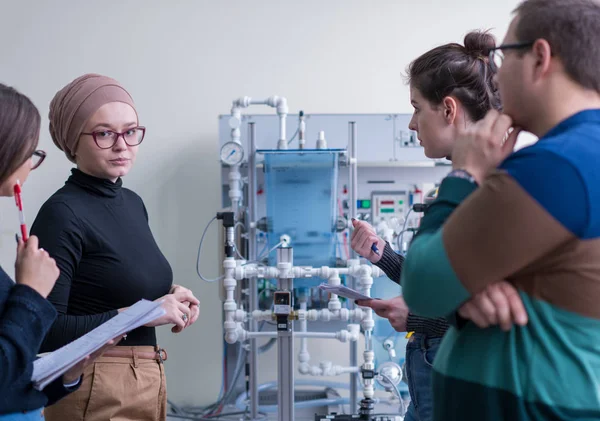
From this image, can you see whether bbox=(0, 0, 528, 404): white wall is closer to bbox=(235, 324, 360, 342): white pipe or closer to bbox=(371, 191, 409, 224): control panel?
bbox=(371, 191, 409, 224): control panel

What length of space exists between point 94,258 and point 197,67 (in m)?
2.39

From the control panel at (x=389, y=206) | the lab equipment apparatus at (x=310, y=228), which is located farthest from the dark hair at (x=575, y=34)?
the control panel at (x=389, y=206)

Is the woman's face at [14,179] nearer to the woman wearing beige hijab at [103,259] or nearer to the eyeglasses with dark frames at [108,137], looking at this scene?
the woman wearing beige hijab at [103,259]

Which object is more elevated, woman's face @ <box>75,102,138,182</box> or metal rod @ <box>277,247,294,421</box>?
woman's face @ <box>75,102,138,182</box>

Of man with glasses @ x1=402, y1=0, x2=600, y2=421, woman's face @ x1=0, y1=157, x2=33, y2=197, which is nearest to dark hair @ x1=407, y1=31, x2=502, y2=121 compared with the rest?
man with glasses @ x1=402, y1=0, x2=600, y2=421

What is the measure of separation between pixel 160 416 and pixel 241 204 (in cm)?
170

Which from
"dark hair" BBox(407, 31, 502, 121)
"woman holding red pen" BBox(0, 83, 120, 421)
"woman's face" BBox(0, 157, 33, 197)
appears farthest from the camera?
"dark hair" BBox(407, 31, 502, 121)

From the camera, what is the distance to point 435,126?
1367 millimetres

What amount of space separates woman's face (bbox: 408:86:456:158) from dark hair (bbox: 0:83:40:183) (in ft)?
2.71

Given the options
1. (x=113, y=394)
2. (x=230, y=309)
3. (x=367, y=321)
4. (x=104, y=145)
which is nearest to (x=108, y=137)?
(x=104, y=145)

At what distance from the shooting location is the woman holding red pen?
926mm

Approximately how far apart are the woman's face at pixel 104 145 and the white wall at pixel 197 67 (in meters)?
2.06

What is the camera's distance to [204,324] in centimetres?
362

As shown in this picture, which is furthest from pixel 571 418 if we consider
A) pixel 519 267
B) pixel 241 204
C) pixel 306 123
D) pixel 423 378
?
pixel 306 123
